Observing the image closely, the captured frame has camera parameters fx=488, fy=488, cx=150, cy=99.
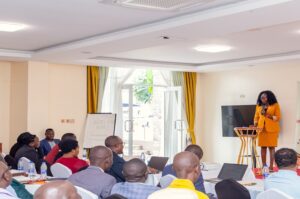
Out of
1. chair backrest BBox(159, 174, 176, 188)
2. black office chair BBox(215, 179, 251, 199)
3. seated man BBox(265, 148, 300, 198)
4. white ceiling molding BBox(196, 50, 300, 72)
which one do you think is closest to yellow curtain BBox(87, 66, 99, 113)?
white ceiling molding BBox(196, 50, 300, 72)

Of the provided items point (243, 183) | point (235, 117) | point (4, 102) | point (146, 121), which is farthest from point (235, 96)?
point (243, 183)

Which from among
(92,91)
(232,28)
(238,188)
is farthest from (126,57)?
(238,188)

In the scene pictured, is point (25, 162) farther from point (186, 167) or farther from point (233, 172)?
point (186, 167)

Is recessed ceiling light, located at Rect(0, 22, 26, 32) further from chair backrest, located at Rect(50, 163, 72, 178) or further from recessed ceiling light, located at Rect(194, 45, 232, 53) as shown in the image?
recessed ceiling light, located at Rect(194, 45, 232, 53)

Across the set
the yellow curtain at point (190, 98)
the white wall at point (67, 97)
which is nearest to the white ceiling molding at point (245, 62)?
the yellow curtain at point (190, 98)

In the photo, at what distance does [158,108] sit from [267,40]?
545 centimetres

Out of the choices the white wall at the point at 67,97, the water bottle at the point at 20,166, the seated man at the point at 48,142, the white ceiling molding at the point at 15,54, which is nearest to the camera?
the water bottle at the point at 20,166

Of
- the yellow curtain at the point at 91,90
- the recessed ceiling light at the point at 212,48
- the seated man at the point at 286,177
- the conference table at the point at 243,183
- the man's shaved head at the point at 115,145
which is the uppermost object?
the recessed ceiling light at the point at 212,48

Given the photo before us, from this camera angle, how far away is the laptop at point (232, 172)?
5645mm

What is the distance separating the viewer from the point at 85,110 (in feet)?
37.4

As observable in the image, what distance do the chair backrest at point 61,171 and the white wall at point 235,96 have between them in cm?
619

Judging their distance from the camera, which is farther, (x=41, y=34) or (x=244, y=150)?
(x=244, y=150)

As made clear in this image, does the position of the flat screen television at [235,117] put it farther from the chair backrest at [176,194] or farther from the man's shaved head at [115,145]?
the chair backrest at [176,194]

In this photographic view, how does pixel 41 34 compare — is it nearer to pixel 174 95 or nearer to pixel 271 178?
pixel 271 178
